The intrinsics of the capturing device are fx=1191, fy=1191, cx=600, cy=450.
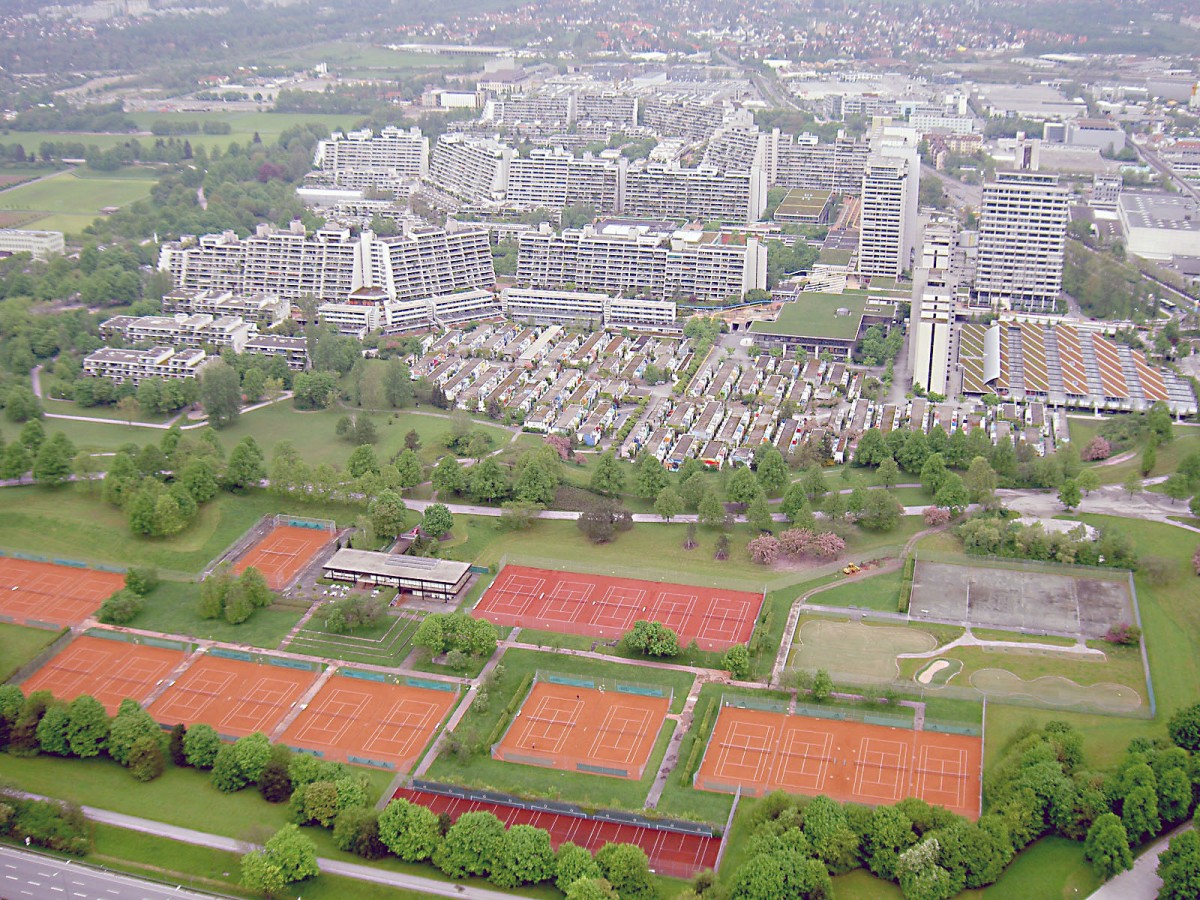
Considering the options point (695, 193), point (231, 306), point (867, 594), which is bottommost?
point (867, 594)

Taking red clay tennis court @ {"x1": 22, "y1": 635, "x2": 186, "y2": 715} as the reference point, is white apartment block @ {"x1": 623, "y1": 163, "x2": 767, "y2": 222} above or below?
above

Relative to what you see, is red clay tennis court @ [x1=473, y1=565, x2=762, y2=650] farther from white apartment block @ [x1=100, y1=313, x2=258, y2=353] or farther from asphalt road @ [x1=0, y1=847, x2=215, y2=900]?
white apartment block @ [x1=100, y1=313, x2=258, y2=353]

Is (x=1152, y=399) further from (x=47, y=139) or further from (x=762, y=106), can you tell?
(x=47, y=139)

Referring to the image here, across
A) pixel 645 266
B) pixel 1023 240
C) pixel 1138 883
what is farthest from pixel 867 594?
pixel 645 266

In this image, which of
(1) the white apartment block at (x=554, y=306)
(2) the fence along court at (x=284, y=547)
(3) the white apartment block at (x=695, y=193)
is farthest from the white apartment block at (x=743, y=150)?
(2) the fence along court at (x=284, y=547)

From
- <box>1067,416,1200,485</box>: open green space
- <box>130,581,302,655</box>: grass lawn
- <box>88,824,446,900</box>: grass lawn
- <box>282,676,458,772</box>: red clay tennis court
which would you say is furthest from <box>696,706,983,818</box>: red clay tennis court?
<box>1067,416,1200,485</box>: open green space

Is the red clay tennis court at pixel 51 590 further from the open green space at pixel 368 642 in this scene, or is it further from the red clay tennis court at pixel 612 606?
the red clay tennis court at pixel 612 606

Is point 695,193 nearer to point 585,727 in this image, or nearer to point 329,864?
point 585,727
